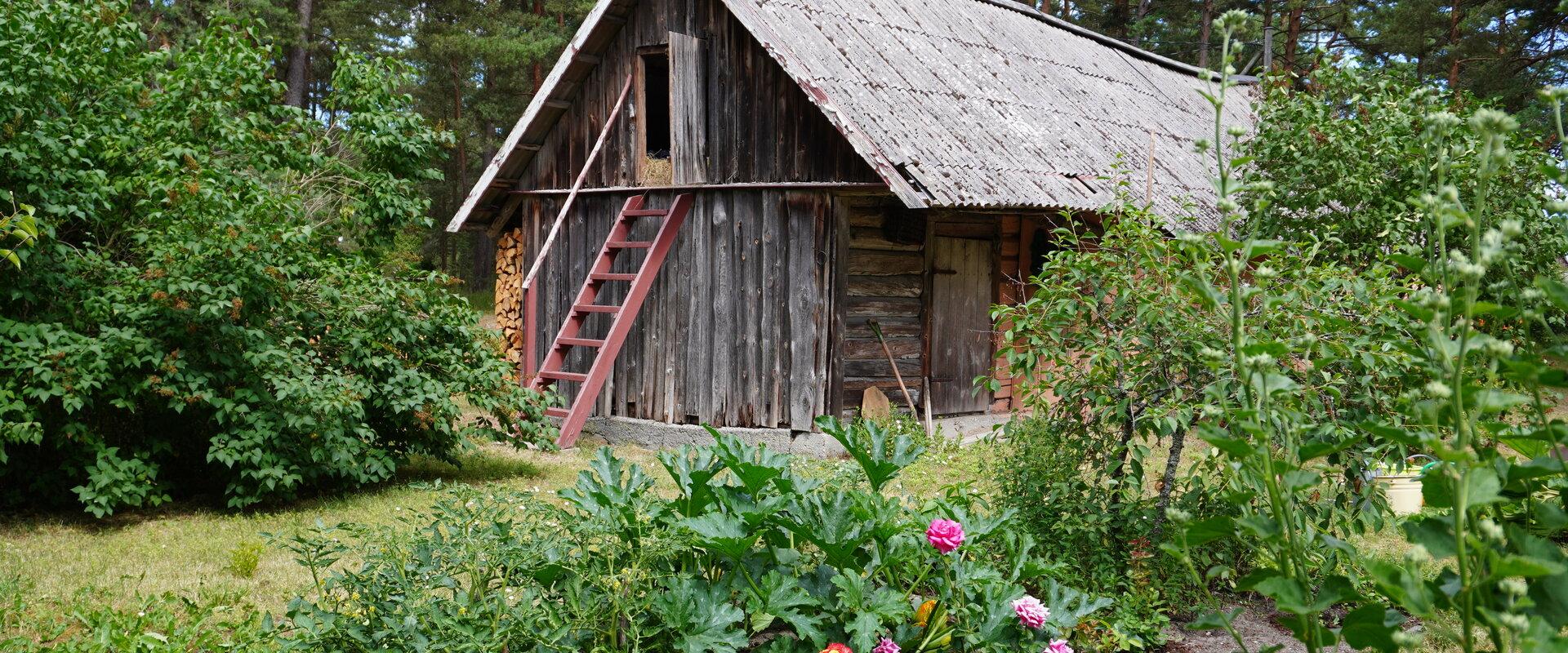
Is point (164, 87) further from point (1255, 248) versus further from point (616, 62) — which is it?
point (1255, 248)

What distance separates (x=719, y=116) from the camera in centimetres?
1043

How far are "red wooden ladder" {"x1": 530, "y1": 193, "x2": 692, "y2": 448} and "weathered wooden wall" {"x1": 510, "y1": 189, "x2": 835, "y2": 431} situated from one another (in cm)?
19

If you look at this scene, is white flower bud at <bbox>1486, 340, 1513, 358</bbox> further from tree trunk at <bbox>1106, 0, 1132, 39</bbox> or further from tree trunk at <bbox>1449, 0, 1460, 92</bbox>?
tree trunk at <bbox>1106, 0, 1132, 39</bbox>

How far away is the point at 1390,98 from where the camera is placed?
29.2ft

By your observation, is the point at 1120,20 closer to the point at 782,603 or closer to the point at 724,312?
the point at 724,312

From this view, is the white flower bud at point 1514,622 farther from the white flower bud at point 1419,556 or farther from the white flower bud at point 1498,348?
the white flower bud at point 1498,348

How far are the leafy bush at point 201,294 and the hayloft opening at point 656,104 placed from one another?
3038 mm

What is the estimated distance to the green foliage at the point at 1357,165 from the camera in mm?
8023

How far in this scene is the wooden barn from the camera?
988 cm

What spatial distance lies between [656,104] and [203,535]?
6.78 meters

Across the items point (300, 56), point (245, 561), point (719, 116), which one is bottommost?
point (245, 561)

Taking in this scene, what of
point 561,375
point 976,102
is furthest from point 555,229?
point 976,102

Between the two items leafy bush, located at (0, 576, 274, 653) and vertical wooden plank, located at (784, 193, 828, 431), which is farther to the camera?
vertical wooden plank, located at (784, 193, 828, 431)

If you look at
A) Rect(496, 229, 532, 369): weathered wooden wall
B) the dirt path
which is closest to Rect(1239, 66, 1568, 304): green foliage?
the dirt path
